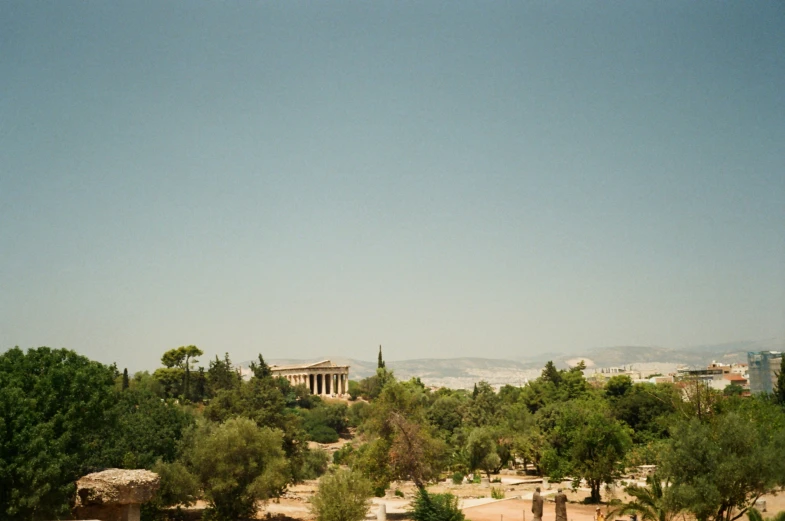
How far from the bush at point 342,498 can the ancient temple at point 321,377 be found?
96.6 meters

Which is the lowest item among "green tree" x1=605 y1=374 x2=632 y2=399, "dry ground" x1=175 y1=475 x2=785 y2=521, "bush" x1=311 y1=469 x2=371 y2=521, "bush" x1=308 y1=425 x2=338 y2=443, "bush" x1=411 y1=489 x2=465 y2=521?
"bush" x1=308 y1=425 x2=338 y2=443

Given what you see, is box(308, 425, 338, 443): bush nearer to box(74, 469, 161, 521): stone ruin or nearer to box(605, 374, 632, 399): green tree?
box(605, 374, 632, 399): green tree

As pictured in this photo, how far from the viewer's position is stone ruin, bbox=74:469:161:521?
2516 cm

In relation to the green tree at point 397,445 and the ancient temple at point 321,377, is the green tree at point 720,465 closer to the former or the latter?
the green tree at point 397,445

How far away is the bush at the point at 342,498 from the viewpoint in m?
28.3

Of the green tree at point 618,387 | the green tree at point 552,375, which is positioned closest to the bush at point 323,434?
the green tree at point 552,375

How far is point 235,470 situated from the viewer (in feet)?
105

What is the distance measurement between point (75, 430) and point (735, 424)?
23.5 metres

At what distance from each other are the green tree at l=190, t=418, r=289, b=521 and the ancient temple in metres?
91.9

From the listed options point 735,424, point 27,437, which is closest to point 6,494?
point 27,437

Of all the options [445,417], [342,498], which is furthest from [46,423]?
[445,417]

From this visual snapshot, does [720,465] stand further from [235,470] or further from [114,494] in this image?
[114,494]

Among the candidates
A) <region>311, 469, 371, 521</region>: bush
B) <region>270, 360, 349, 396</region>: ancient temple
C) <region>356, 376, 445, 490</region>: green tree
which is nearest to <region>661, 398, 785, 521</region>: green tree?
<region>311, 469, 371, 521</region>: bush

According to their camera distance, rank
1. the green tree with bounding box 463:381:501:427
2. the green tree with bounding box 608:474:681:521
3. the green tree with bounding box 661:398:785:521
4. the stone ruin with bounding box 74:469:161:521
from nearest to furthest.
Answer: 1. the green tree with bounding box 661:398:785:521
2. the green tree with bounding box 608:474:681:521
3. the stone ruin with bounding box 74:469:161:521
4. the green tree with bounding box 463:381:501:427
